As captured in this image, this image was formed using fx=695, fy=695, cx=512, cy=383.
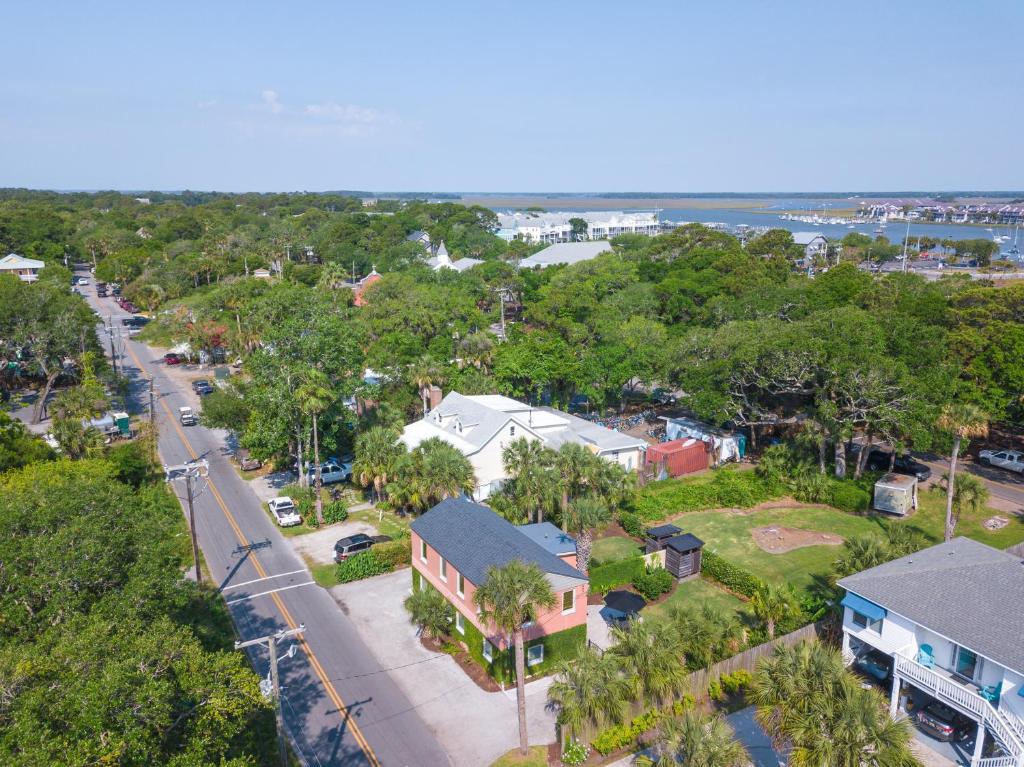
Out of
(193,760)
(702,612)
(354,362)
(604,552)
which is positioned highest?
(354,362)

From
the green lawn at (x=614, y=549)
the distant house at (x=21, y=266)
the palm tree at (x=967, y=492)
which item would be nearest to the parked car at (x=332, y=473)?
the green lawn at (x=614, y=549)

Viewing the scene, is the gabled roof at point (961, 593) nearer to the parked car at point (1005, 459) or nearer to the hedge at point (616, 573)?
the hedge at point (616, 573)

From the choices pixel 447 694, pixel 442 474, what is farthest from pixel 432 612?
pixel 442 474

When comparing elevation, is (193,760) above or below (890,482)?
above

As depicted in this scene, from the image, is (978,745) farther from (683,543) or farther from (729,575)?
(683,543)

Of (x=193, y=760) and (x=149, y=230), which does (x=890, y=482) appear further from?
(x=149, y=230)

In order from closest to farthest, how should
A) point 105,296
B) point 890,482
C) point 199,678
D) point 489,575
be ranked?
1. point 199,678
2. point 489,575
3. point 890,482
4. point 105,296

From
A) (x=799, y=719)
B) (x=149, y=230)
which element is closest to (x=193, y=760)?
(x=799, y=719)
